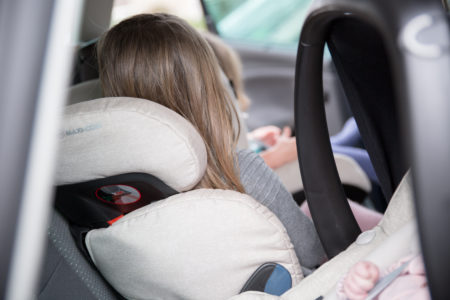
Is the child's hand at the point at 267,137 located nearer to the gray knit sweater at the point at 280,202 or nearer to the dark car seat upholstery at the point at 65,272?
the gray knit sweater at the point at 280,202

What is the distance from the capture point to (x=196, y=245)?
882 mm

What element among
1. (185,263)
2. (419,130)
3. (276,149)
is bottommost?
(276,149)

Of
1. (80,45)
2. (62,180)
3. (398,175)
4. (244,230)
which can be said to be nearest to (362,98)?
(398,175)

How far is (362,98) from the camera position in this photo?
2.98 feet

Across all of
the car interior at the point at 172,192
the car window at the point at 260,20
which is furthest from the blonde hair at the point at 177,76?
the car window at the point at 260,20

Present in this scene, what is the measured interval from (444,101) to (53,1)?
1.27 ft

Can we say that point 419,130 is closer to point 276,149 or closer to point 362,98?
point 362,98

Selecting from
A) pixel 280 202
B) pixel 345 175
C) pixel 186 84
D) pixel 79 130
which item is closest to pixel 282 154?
pixel 345 175

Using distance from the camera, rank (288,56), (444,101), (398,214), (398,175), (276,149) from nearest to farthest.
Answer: (444,101) → (398,214) → (398,175) → (276,149) → (288,56)

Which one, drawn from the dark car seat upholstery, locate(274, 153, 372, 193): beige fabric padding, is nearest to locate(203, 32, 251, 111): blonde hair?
locate(274, 153, 372, 193): beige fabric padding

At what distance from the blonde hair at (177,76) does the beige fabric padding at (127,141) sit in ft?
0.53

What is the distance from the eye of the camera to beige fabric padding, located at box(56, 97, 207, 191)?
2.70 ft

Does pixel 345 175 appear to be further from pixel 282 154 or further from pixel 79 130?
pixel 79 130

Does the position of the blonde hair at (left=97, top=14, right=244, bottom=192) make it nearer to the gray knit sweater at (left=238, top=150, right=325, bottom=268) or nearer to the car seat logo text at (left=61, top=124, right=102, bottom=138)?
the gray knit sweater at (left=238, top=150, right=325, bottom=268)
